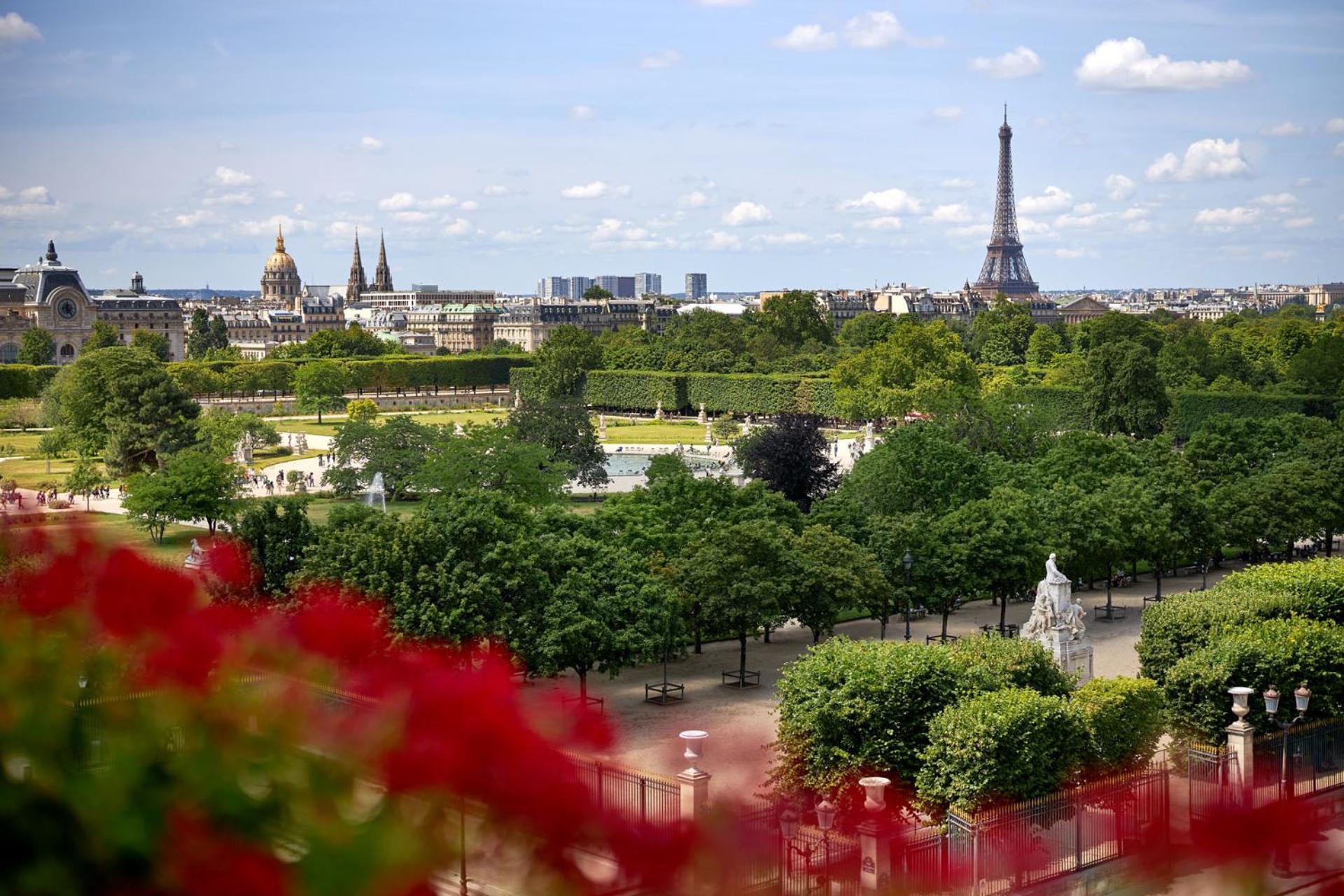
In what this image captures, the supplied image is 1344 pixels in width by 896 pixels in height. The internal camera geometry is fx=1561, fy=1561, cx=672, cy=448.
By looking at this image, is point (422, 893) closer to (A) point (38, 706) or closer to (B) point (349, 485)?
(A) point (38, 706)

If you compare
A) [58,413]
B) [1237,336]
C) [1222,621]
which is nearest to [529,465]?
[1222,621]

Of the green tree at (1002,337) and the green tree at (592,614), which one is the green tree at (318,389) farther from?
the green tree at (592,614)

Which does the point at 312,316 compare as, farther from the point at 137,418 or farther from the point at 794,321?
the point at 137,418

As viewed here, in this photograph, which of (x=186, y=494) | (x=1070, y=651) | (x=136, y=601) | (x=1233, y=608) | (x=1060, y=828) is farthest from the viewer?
(x=186, y=494)

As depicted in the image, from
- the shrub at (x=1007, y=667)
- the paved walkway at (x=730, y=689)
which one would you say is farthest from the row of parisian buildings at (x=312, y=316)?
the shrub at (x=1007, y=667)

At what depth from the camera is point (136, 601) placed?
462cm

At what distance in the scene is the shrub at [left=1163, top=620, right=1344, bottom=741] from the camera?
2306 centimetres

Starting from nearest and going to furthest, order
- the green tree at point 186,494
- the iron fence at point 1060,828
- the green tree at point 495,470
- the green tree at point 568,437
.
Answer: the iron fence at point 1060,828
the green tree at point 186,494
the green tree at point 495,470
the green tree at point 568,437

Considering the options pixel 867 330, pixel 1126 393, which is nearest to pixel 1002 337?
pixel 867 330

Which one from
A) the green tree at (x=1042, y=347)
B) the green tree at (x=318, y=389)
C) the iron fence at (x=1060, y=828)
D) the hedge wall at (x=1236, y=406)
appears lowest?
the iron fence at (x=1060, y=828)

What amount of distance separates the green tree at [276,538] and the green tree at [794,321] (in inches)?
3635

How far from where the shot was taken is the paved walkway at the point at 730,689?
2380 cm

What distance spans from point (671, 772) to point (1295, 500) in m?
26.0

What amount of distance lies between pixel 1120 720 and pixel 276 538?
55.1ft
